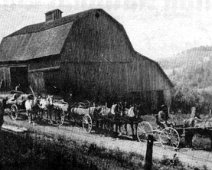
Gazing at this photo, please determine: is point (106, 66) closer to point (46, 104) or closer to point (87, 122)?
point (46, 104)

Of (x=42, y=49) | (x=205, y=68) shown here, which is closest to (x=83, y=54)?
(x=42, y=49)

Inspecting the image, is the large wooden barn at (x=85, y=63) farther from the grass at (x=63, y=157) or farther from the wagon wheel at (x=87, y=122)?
the grass at (x=63, y=157)

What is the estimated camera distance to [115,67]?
23.3 meters

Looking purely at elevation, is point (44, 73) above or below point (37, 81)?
above

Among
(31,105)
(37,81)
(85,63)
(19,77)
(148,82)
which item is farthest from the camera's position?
(148,82)

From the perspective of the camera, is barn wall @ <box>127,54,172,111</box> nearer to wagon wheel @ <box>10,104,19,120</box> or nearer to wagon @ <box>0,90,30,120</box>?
wagon @ <box>0,90,30,120</box>

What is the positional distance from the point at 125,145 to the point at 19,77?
14.4m

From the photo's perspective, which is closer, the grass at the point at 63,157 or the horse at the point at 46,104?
the grass at the point at 63,157

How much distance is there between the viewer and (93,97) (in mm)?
21531

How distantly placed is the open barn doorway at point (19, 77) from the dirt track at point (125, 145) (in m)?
9.00

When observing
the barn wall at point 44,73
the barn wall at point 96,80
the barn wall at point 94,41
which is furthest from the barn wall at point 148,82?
the barn wall at point 44,73

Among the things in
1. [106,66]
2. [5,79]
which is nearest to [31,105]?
[106,66]

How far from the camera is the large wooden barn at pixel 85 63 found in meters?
20.7

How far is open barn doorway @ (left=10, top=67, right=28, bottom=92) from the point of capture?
24031 millimetres
